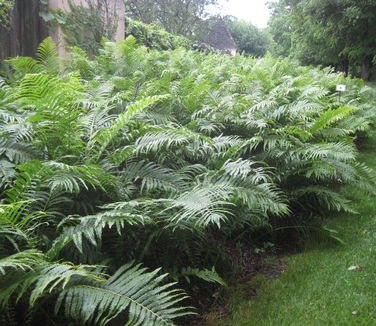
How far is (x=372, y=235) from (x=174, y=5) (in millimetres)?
17442

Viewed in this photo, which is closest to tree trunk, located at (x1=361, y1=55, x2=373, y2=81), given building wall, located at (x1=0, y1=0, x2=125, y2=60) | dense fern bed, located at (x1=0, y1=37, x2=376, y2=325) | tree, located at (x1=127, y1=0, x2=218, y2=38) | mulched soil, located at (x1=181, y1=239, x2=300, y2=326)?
tree, located at (x1=127, y1=0, x2=218, y2=38)

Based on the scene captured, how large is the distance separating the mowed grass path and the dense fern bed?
0.33 m

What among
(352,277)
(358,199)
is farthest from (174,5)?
(352,277)

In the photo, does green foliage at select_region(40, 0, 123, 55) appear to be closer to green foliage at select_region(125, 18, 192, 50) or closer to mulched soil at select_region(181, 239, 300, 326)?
green foliage at select_region(125, 18, 192, 50)

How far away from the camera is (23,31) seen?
6.10 metres

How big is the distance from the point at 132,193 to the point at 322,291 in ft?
5.00

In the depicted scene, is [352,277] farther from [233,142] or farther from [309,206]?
[233,142]

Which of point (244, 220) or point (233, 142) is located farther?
point (233, 142)

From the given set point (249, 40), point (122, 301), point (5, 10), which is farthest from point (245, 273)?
point (249, 40)

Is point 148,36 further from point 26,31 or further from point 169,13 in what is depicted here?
point 169,13

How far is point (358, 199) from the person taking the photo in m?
4.28

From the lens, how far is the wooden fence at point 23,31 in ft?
18.7

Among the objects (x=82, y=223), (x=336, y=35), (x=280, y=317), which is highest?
(x=336, y=35)

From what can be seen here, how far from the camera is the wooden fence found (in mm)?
5707
